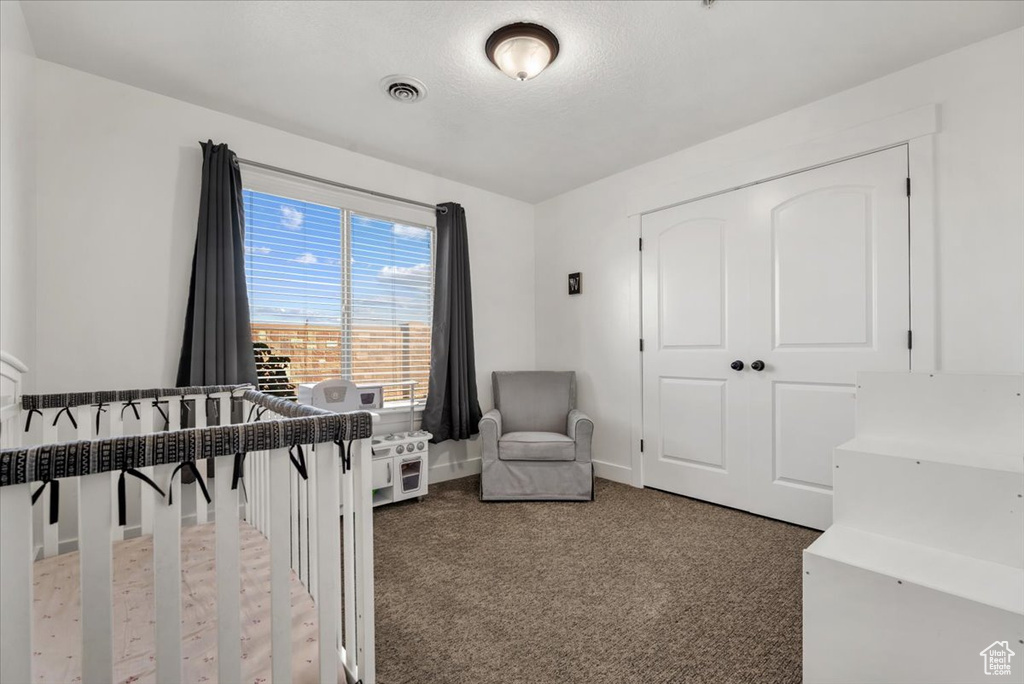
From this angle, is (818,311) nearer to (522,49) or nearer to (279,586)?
(522,49)

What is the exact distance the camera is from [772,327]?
269cm

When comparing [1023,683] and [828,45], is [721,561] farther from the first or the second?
[828,45]

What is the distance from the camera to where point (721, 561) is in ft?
7.09

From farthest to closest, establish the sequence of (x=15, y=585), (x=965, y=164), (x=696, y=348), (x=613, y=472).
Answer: (x=613, y=472)
(x=696, y=348)
(x=965, y=164)
(x=15, y=585)

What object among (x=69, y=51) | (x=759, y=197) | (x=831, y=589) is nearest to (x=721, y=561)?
(x=831, y=589)

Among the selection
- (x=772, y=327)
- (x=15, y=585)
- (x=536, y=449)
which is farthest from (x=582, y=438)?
(x=15, y=585)

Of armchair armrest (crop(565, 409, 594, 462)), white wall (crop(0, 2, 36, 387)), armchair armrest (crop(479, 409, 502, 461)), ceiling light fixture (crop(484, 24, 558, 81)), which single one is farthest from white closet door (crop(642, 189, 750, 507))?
white wall (crop(0, 2, 36, 387))

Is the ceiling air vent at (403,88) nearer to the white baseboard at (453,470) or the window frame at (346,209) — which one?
the window frame at (346,209)

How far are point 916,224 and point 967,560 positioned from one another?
1.65m

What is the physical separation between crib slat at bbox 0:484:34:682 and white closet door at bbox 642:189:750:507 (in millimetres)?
3030

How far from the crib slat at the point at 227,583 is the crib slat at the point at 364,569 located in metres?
0.24

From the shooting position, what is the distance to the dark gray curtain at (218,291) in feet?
7.72

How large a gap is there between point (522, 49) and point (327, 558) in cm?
202

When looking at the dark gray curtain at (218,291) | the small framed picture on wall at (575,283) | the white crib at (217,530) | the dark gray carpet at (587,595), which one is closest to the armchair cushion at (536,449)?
the dark gray carpet at (587,595)
